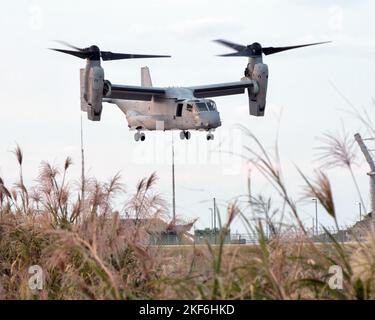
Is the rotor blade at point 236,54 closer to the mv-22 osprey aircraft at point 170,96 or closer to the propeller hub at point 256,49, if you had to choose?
the mv-22 osprey aircraft at point 170,96

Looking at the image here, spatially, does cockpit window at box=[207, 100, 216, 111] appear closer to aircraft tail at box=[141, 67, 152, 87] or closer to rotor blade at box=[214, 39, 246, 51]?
rotor blade at box=[214, 39, 246, 51]

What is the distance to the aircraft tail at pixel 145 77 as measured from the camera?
82769 mm

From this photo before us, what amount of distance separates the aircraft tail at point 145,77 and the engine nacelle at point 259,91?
2369 centimetres

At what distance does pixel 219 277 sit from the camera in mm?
4973

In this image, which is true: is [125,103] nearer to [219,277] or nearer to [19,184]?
[19,184]

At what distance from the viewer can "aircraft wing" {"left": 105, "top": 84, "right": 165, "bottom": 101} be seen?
5969 centimetres

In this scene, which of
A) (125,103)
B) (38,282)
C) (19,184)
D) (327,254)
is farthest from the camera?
(125,103)

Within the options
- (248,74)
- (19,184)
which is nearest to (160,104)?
(248,74)

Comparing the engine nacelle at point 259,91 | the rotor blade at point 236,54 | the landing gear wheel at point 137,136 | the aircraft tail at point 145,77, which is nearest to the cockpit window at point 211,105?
the rotor blade at point 236,54

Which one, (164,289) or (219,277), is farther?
(164,289)

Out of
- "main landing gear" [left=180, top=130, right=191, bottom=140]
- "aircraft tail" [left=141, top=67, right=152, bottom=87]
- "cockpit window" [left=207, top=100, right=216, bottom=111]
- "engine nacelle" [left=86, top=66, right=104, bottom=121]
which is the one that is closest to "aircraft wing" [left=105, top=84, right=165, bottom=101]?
"engine nacelle" [left=86, top=66, right=104, bottom=121]

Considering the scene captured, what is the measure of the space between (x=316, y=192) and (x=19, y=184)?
7854 mm

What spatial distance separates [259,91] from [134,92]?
8347mm

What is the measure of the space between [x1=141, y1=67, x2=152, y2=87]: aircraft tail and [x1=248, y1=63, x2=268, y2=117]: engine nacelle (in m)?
23.7
